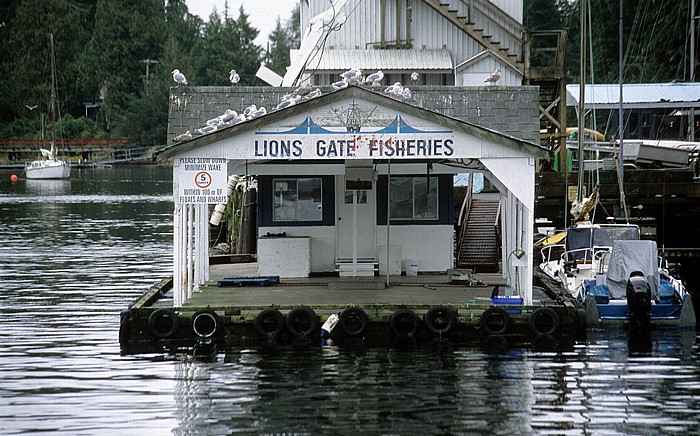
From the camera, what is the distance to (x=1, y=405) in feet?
49.9

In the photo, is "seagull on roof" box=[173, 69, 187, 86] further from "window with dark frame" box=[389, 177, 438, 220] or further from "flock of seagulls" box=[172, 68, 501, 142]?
"window with dark frame" box=[389, 177, 438, 220]

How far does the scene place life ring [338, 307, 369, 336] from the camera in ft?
61.9

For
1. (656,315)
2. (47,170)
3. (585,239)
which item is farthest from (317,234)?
(47,170)

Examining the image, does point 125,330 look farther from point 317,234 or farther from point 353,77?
point 353,77

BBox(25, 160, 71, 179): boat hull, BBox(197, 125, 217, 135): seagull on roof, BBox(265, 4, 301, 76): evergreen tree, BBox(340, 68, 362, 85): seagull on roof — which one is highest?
BBox(265, 4, 301, 76): evergreen tree

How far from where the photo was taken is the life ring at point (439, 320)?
18.9 metres

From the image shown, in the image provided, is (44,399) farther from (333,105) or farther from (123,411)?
(333,105)

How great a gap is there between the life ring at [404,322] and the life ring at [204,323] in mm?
3122

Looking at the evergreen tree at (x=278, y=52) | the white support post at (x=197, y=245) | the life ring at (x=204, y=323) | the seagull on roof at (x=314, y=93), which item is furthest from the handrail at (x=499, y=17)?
the evergreen tree at (x=278, y=52)

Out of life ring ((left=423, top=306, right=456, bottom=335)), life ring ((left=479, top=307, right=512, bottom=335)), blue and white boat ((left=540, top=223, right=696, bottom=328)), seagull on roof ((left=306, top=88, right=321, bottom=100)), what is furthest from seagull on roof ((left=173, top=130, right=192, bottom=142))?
blue and white boat ((left=540, top=223, right=696, bottom=328))

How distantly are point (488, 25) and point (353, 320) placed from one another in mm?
16944

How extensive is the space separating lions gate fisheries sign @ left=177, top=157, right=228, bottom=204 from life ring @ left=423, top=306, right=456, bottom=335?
4.23 meters

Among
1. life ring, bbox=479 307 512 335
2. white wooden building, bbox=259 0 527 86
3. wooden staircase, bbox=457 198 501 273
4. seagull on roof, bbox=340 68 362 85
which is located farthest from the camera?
white wooden building, bbox=259 0 527 86

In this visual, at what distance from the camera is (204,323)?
Answer: 62.2ft
